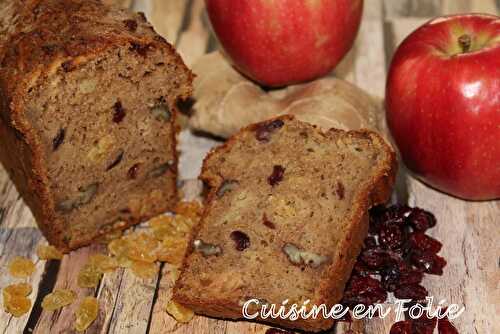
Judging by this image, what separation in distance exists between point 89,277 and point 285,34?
145 cm

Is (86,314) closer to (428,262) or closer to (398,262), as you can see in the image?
(398,262)

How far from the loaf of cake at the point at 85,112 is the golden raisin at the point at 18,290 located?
10.5 inches

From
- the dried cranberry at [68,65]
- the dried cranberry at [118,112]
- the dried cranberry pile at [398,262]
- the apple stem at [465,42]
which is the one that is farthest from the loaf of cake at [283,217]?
the dried cranberry at [68,65]

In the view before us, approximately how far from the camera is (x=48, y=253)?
354cm

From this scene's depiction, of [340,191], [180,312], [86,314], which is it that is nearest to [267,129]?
[340,191]

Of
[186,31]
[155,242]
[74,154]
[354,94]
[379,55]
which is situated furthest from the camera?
[186,31]

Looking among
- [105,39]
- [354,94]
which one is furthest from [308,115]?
[105,39]

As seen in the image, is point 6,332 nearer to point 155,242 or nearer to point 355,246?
point 155,242

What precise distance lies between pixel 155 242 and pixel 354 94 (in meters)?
1.26

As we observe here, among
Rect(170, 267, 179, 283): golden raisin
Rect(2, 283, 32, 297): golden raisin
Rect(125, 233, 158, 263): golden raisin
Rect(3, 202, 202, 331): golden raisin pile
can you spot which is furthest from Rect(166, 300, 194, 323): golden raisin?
Rect(2, 283, 32, 297): golden raisin

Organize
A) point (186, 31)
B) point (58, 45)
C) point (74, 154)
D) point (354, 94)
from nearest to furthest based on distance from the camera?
point (58, 45) → point (74, 154) → point (354, 94) → point (186, 31)

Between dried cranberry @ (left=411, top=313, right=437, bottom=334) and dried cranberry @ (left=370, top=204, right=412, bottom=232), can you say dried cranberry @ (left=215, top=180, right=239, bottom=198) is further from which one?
dried cranberry @ (left=411, top=313, right=437, bottom=334)

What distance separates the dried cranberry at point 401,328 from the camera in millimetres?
3090

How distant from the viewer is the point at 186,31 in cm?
501
